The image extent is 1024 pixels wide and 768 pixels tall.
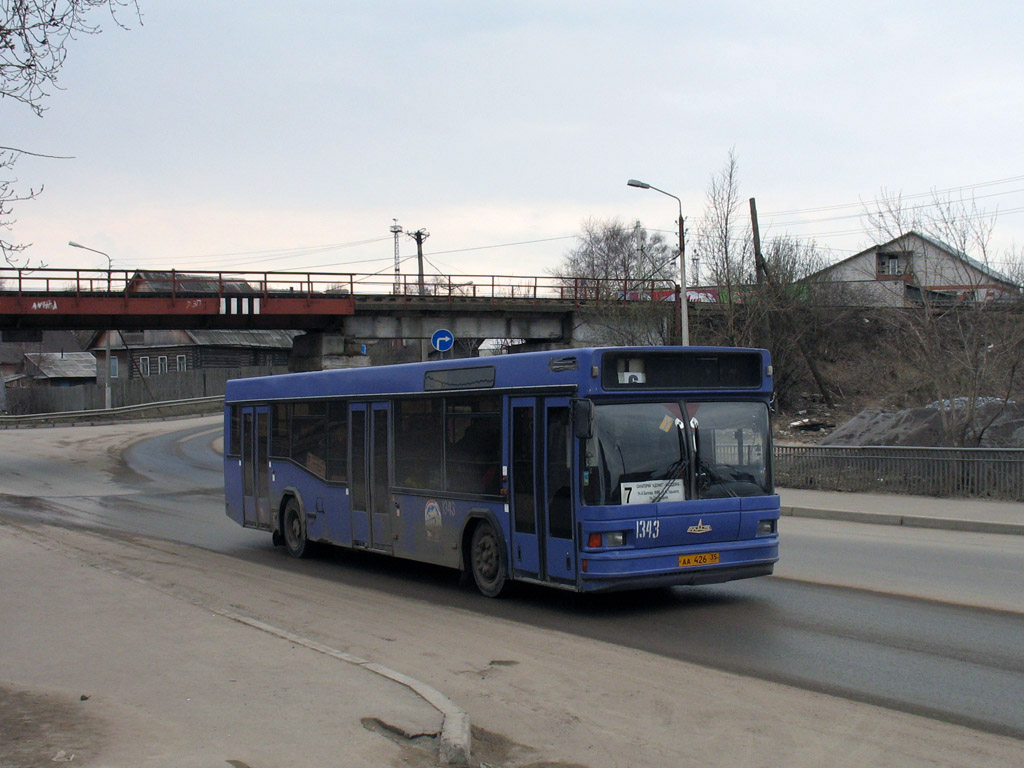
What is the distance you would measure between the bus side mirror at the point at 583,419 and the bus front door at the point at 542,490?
1.23 ft

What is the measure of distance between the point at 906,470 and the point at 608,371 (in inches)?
489

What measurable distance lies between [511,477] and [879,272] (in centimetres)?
1936

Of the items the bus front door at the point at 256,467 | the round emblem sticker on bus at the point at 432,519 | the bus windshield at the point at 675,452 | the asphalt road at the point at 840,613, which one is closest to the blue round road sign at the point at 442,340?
the asphalt road at the point at 840,613

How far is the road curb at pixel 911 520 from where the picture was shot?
15.3 meters

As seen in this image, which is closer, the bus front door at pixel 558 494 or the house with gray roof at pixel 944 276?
the bus front door at pixel 558 494

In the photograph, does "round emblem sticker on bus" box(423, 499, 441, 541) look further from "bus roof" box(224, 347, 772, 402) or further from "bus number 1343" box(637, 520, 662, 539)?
"bus number 1343" box(637, 520, 662, 539)

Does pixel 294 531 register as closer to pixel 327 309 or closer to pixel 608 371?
pixel 608 371

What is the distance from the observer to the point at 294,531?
1509 cm

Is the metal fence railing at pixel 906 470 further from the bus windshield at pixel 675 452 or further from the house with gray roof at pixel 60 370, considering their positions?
the house with gray roof at pixel 60 370

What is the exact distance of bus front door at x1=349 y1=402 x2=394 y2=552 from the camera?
12.6 meters

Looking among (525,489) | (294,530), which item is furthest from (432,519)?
(294,530)

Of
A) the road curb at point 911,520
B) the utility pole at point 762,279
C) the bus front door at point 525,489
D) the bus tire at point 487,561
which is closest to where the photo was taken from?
the bus front door at point 525,489

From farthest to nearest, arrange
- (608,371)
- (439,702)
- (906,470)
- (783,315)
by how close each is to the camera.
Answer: (783,315), (906,470), (608,371), (439,702)

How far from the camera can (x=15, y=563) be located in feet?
43.4
